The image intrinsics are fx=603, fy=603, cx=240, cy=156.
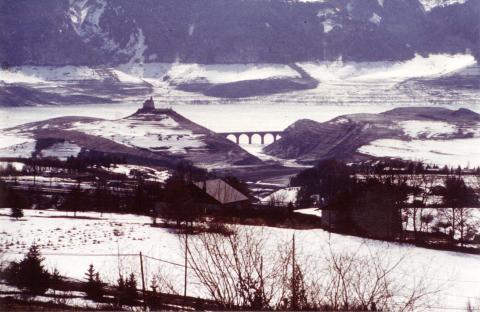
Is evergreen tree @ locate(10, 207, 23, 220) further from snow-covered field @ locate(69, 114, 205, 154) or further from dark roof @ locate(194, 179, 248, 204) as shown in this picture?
snow-covered field @ locate(69, 114, 205, 154)

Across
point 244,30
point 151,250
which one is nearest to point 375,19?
point 244,30

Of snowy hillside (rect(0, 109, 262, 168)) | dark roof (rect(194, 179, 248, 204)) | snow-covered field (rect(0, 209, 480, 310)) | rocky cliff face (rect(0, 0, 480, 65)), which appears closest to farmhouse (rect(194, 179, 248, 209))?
dark roof (rect(194, 179, 248, 204))

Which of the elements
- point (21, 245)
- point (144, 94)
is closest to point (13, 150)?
point (21, 245)

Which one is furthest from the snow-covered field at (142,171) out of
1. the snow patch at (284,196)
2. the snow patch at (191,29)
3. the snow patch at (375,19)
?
the snow patch at (375,19)

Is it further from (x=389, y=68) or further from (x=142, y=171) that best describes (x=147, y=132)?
(x=389, y=68)

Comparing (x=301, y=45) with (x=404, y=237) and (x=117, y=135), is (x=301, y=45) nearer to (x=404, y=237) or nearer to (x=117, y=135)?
(x=117, y=135)

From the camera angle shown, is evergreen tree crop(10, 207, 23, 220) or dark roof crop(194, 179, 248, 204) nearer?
evergreen tree crop(10, 207, 23, 220)
